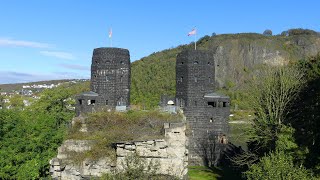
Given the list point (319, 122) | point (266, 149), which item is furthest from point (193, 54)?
point (319, 122)

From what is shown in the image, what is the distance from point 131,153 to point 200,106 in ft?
63.3

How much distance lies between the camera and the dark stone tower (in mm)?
34125

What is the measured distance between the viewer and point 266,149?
25.2 meters

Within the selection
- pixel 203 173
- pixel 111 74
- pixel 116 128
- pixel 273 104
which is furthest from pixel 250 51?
pixel 116 128

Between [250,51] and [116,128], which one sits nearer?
[116,128]

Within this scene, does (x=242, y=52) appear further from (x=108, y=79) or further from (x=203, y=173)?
(x=203, y=173)

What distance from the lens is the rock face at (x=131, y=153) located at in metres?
15.7

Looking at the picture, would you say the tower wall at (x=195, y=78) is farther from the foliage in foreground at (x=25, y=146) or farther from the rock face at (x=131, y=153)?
the rock face at (x=131, y=153)

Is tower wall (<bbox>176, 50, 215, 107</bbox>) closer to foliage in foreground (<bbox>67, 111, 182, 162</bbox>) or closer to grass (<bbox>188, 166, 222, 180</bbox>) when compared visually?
grass (<bbox>188, 166, 222, 180</bbox>)

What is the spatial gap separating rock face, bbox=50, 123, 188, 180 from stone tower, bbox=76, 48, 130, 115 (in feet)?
54.3

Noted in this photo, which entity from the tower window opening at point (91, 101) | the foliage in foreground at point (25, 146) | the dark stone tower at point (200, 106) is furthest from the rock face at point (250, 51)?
the foliage in foreground at point (25, 146)

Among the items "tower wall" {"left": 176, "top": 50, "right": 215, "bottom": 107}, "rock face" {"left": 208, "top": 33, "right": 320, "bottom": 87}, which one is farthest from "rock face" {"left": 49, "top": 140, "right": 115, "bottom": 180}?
"rock face" {"left": 208, "top": 33, "right": 320, "bottom": 87}

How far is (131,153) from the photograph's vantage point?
1548cm

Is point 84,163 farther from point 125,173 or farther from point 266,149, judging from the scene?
point 266,149
